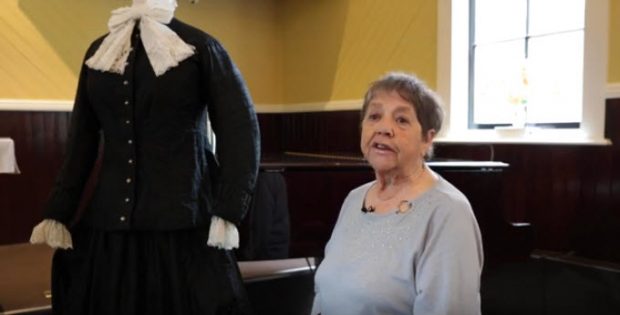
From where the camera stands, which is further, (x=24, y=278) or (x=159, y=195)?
(x=24, y=278)

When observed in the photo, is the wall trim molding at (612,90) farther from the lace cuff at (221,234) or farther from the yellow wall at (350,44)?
the lace cuff at (221,234)

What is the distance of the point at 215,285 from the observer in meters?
1.28

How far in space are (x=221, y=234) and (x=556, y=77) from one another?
2.07 metres

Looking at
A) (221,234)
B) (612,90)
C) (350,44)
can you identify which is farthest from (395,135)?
(350,44)

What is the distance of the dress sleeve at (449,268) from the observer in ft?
3.56

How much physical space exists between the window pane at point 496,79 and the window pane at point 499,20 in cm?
5

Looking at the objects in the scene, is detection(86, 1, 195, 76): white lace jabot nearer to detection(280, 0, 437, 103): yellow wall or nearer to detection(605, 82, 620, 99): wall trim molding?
detection(605, 82, 620, 99): wall trim molding

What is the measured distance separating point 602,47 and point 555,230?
82cm

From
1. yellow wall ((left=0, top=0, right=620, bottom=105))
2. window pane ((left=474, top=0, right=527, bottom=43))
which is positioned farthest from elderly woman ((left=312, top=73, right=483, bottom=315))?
window pane ((left=474, top=0, right=527, bottom=43))

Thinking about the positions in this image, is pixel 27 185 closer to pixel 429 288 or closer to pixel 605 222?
pixel 429 288

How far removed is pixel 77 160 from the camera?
1.39 metres

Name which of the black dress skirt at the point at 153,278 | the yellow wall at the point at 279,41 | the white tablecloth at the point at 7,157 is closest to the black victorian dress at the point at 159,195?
the black dress skirt at the point at 153,278

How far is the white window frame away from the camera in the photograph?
234cm

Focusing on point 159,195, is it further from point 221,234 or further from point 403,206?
point 403,206
